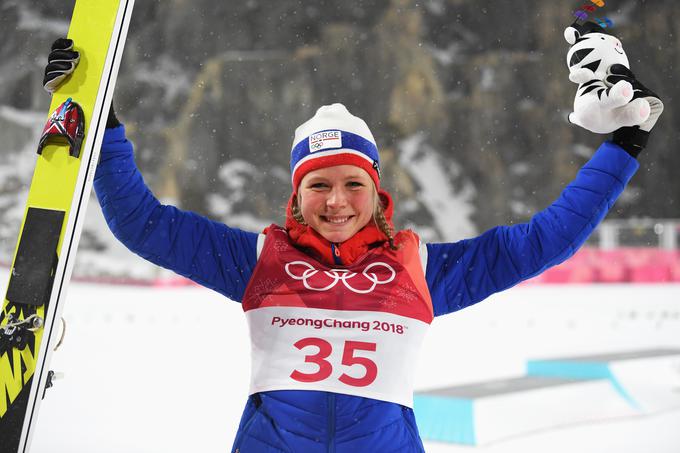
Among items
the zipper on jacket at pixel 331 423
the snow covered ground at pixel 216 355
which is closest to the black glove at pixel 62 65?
the zipper on jacket at pixel 331 423

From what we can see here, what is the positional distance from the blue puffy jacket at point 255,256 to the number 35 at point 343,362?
0.03m

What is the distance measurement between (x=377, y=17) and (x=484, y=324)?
11.2 metres

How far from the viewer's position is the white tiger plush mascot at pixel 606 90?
1.45m

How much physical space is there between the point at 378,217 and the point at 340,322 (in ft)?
0.76

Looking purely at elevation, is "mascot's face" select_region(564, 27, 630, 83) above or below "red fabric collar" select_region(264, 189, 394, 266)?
above

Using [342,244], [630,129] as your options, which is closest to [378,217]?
[342,244]

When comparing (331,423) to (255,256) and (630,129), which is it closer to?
(255,256)

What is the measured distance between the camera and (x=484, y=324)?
5.36 m

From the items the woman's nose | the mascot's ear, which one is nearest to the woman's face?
the woman's nose

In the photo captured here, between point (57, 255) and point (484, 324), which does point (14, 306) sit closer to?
point (57, 255)

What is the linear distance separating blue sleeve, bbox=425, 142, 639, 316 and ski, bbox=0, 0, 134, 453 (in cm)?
69

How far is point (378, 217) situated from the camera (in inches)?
59.0

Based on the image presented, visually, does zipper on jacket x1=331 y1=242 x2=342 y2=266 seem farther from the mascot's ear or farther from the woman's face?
the mascot's ear

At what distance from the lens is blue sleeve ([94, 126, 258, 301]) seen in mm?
1445
